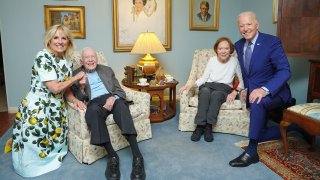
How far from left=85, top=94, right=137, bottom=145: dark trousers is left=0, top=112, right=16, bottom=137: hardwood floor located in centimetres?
135

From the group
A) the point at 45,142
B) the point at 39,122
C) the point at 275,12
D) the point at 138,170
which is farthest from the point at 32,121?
the point at 275,12

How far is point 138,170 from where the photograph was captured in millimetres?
2031

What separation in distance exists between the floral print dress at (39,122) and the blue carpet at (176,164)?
96 millimetres

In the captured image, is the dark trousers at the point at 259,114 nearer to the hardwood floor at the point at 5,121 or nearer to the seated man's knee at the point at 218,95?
the seated man's knee at the point at 218,95

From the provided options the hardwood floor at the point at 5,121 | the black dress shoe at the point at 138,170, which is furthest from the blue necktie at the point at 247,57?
the hardwood floor at the point at 5,121

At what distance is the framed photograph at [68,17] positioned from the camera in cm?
350

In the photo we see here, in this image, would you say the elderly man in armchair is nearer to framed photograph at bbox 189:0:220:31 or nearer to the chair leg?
the chair leg

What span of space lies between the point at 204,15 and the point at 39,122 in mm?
2820

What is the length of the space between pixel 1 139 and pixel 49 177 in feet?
3.44

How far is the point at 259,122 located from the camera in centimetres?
226

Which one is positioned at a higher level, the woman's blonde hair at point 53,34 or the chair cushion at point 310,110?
the woman's blonde hair at point 53,34

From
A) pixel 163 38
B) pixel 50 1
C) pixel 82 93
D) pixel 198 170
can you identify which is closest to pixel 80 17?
pixel 50 1

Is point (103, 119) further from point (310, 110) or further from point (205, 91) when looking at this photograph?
→ point (310, 110)

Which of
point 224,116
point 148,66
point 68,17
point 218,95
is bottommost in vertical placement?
point 224,116
